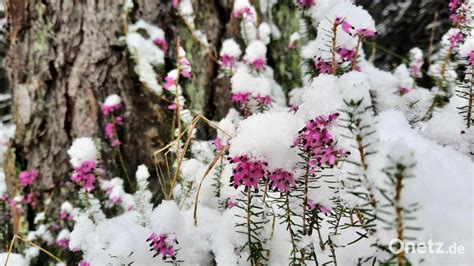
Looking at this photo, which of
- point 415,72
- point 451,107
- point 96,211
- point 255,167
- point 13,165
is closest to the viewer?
point 255,167

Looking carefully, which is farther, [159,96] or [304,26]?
[159,96]

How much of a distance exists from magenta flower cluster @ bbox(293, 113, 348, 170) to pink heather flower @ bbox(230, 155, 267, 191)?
92 mm

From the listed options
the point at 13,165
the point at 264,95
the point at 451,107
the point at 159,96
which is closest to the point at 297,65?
the point at 159,96

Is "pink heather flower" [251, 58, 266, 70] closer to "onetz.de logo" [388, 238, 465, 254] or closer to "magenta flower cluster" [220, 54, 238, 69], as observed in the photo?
"magenta flower cluster" [220, 54, 238, 69]

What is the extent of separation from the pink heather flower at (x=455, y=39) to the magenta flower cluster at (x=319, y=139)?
1.10 m

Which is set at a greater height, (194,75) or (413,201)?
(194,75)

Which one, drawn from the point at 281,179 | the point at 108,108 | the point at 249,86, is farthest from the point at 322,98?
the point at 108,108

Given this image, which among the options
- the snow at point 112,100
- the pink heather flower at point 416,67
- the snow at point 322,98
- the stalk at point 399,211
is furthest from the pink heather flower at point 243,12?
the stalk at point 399,211

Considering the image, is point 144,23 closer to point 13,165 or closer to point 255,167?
point 13,165

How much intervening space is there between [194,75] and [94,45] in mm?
632

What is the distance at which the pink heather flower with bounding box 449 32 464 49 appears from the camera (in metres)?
1.58

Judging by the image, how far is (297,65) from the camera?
302 centimetres

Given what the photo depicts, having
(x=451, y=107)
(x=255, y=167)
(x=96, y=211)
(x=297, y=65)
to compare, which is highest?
(x=297, y=65)

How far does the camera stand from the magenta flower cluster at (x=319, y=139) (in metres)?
0.78
